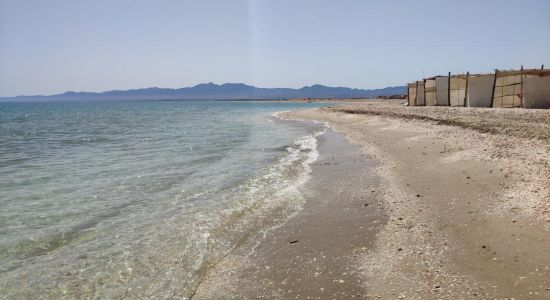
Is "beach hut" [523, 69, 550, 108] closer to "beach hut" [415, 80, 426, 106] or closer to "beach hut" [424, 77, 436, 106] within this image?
"beach hut" [424, 77, 436, 106]

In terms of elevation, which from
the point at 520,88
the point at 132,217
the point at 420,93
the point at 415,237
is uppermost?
the point at 420,93

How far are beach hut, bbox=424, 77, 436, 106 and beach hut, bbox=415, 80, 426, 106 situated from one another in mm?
862

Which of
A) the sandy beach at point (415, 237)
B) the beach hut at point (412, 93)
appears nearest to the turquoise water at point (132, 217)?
the sandy beach at point (415, 237)

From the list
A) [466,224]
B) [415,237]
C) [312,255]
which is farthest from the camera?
[466,224]

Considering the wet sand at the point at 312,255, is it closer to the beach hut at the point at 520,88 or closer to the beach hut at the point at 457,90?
the beach hut at the point at 520,88

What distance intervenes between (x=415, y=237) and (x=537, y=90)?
23.6m

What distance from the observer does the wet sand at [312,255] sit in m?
4.92

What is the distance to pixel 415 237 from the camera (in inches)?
247

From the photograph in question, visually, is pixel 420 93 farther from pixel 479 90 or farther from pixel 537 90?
pixel 537 90

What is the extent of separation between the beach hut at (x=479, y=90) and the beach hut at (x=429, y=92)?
20.8ft

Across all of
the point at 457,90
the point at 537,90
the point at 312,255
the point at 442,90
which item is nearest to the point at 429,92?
the point at 442,90

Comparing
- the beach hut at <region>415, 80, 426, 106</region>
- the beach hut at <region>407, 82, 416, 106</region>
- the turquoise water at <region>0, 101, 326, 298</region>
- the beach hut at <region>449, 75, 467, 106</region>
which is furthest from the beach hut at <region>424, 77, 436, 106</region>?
the turquoise water at <region>0, 101, 326, 298</region>

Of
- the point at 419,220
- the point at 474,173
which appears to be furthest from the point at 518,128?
the point at 419,220

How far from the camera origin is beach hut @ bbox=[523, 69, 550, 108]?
78.5 feet
